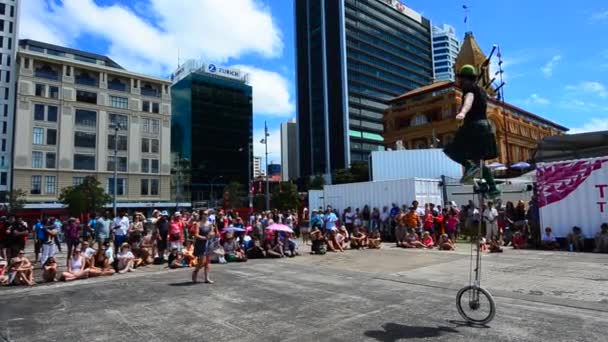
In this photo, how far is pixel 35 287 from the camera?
10.1 m

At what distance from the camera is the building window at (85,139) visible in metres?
64.3

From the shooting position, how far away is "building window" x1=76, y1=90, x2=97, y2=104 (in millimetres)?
65075

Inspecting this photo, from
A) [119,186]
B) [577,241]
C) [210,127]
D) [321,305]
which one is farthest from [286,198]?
[210,127]

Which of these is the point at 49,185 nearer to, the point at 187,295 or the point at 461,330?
the point at 187,295

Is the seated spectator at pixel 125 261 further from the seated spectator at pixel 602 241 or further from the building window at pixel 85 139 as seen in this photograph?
the building window at pixel 85 139

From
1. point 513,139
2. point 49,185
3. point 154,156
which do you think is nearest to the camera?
point 49,185

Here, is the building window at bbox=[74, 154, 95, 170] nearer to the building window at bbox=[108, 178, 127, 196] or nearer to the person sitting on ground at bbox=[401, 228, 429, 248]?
the building window at bbox=[108, 178, 127, 196]

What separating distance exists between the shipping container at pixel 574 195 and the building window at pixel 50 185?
65.2m

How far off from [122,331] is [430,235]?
13956 mm

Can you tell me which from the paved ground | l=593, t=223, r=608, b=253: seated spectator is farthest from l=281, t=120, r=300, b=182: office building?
the paved ground

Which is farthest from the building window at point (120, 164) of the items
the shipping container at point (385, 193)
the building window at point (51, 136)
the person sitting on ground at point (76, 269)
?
the person sitting on ground at point (76, 269)

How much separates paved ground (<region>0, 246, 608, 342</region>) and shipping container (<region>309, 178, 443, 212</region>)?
8.28 meters

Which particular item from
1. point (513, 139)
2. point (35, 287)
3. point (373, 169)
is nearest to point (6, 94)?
point (373, 169)

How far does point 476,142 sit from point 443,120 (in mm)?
70826
